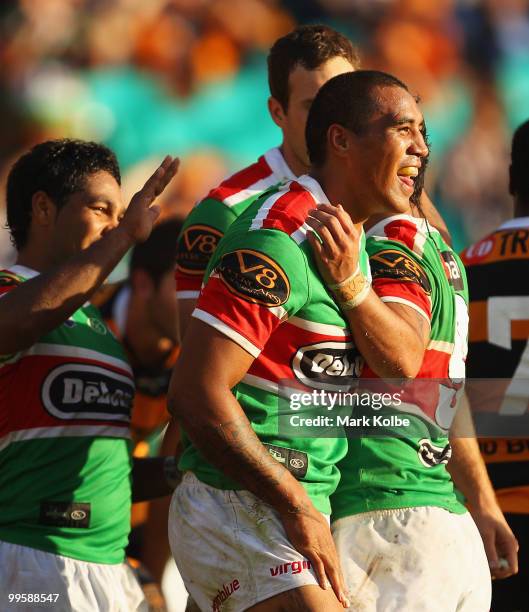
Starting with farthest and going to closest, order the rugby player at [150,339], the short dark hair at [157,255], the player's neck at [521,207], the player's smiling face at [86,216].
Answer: the short dark hair at [157,255]
the rugby player at [150,339]
the player's neck at [521,207]
the player's smiling face at [86,216]

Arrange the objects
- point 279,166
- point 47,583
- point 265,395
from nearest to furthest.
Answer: point 265,395 < point 47,583 < point 279,166

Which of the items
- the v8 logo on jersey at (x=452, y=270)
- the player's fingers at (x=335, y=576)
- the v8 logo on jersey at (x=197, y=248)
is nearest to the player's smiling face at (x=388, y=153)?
the v8 logo on jersey at (x=452, y=270)

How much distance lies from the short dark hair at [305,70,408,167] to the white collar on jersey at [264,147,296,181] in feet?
3.30

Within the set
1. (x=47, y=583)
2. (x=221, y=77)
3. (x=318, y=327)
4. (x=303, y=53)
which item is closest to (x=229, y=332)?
(x=318, y=327)

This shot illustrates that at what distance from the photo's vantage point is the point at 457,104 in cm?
1077

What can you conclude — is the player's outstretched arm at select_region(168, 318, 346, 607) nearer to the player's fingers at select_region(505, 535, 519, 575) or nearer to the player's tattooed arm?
the player's tattooed arm

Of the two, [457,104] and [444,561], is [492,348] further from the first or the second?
[457,104]

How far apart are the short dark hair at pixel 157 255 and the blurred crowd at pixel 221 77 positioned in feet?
10.1

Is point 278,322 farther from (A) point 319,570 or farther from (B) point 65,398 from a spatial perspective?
(B) point 65,398

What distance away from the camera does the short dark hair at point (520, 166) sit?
5121mm

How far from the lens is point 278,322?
3.18 meters

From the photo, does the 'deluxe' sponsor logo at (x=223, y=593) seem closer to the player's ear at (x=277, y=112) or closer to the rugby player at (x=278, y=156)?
the rugby player at (x=278, y=156)

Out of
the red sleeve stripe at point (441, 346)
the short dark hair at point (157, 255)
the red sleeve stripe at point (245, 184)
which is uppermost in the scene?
the short dark hair at point (157, 255)

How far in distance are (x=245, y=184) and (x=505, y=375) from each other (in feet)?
4.38
